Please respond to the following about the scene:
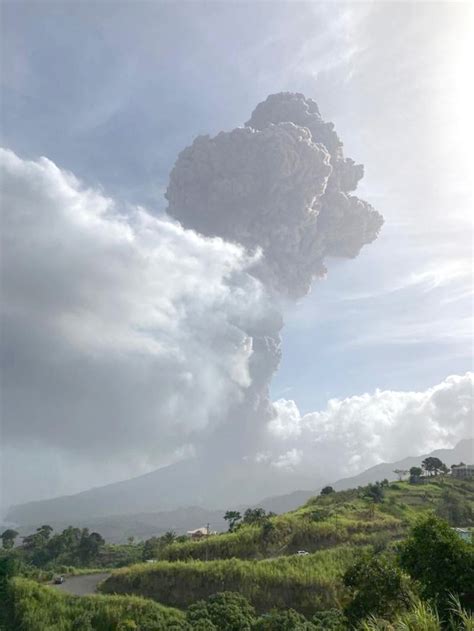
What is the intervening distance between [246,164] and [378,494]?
11537 centimetres

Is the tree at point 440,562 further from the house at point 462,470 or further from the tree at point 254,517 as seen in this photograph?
the house at point 462,470

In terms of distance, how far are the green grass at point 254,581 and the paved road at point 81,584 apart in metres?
1.99

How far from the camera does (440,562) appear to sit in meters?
19.4

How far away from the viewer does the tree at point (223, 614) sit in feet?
95.0

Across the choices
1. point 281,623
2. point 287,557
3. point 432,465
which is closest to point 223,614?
point 281,623

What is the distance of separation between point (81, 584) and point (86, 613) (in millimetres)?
14485

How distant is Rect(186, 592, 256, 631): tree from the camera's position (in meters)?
29.0

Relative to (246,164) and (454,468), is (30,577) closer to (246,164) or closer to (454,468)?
(454,468)

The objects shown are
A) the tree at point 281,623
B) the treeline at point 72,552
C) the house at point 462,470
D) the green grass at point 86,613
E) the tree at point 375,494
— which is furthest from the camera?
the house at point 462,470

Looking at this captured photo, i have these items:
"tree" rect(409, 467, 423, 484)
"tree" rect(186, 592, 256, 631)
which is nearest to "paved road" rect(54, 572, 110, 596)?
"tree" rect(186, 592, 256, 631)

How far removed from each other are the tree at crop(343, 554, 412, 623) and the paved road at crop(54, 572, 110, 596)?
29.4 m

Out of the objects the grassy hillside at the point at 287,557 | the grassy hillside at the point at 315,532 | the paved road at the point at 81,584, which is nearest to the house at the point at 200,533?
the grassy hillside at the point at 315,532

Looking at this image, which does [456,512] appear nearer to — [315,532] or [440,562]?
[315,532]

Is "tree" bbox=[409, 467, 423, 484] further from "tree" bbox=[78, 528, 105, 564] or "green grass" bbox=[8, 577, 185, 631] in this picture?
"green grass" bbox=[8, 577, 185, 631]
